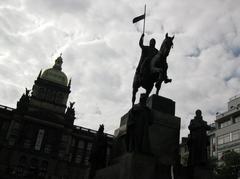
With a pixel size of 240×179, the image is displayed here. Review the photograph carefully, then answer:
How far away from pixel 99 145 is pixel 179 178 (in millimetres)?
4065

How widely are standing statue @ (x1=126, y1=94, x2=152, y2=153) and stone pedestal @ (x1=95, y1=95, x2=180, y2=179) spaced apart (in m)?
0.28

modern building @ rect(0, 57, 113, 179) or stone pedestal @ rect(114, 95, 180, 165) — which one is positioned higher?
modern building @ rect(0, 57, 113, 179)

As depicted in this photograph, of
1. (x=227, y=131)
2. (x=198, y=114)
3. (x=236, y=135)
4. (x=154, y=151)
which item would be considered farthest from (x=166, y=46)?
(x=227, y=131)

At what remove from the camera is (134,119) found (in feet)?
32.2

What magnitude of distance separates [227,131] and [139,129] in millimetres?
45471

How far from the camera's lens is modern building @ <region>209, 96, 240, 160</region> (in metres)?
48.5

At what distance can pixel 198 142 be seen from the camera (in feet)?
36.2

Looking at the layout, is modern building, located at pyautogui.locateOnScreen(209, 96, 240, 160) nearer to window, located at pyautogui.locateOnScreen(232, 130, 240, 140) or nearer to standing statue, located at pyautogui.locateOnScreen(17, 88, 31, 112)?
window, located at pyautogui.locateOnScreen(232, 130, 240, 140)

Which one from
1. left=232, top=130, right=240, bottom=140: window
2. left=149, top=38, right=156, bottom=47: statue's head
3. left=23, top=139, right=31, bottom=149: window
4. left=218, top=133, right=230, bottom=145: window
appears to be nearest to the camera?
left=149, top=38, right=156, bottom=47: statue's head

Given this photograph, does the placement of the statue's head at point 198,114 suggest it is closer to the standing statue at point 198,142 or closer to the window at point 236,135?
the standing statue at point 198,142

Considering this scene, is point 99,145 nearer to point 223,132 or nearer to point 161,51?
point 161,51

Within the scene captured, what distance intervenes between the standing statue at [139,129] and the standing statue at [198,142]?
2140 millimetres

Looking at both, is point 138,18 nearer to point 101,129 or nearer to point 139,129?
point 101,129

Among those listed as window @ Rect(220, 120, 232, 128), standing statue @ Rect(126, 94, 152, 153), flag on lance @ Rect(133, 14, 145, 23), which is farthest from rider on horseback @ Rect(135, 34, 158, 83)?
window @ Rect(220, 120, 232, 128)
